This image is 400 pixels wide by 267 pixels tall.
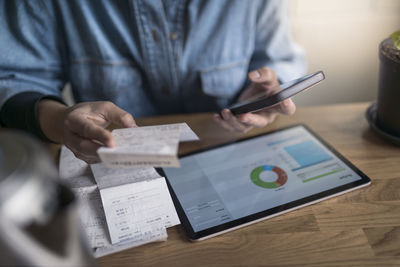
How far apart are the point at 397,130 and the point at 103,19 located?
60 centimetres

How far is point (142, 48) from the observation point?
74 centimetres

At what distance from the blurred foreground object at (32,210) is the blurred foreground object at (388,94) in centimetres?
53

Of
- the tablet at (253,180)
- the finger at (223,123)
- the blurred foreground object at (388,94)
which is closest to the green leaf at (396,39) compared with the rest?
the blurred foreground object at (388,94)

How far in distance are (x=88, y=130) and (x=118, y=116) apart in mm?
42

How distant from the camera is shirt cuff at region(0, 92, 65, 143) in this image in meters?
0.63

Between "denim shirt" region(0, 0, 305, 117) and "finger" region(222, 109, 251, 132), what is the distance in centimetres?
17

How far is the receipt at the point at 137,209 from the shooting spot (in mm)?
491

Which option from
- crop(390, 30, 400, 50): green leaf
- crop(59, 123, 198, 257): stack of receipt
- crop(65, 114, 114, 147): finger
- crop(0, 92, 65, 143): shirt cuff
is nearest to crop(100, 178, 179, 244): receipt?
crop(59, 123, 198, 257): stack of receipt

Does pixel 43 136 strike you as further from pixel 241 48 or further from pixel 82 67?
pixel 241 48

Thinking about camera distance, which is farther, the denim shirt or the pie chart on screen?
the denim shirt

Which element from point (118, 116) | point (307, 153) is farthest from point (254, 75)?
point (118, 116)

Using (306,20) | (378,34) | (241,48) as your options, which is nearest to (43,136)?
(241,48)

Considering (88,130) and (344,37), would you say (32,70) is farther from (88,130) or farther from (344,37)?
(344,37)

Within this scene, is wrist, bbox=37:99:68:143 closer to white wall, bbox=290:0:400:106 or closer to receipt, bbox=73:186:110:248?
receipt, bbox=73:186:110:248
